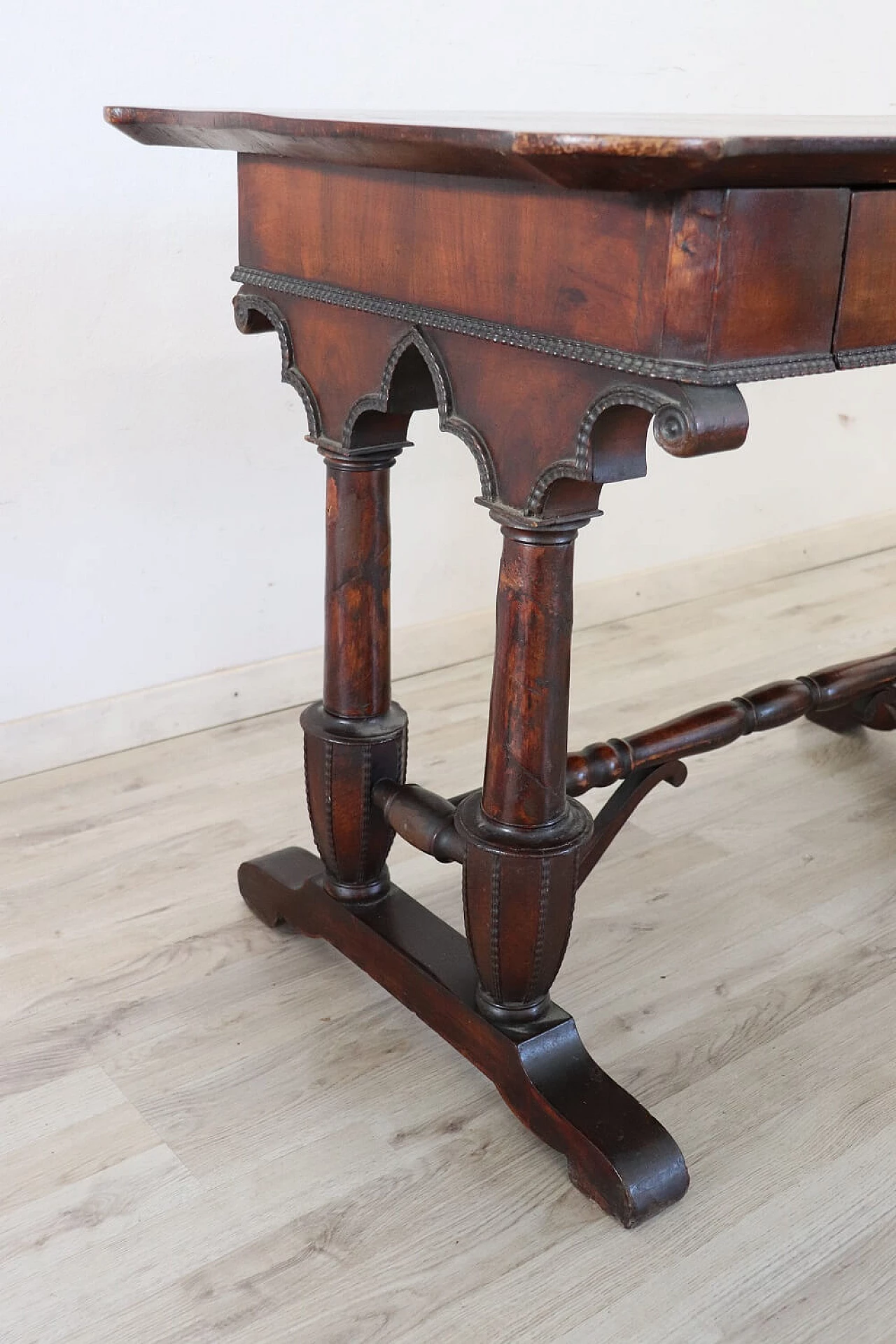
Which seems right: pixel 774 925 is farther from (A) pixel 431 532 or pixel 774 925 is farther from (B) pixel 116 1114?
(A) pixel 431 532

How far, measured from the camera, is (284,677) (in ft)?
8.46

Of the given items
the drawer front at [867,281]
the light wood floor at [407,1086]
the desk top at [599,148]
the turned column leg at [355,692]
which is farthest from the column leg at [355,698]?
the drawer front at [867,281]

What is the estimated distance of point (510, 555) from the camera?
131cm

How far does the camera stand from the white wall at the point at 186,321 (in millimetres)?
2076

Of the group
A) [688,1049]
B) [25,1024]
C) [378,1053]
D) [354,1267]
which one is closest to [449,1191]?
[354,1267]

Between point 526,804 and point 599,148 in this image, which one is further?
point 526,804

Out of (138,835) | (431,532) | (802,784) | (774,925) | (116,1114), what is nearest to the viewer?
(116,1114)

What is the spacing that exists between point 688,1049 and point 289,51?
1.71 m

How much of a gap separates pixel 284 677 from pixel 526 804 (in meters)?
1.26

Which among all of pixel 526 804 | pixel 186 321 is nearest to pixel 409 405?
pixel 526 804

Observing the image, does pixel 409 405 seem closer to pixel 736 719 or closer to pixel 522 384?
pixel 522 384

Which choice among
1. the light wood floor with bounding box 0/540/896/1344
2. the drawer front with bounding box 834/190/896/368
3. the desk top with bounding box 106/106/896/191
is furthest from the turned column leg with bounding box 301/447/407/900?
the drawer front with bounding box 834/190/896/368

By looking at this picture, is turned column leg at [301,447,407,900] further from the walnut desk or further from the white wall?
the white wall

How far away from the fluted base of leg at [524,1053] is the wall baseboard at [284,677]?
0.70m
